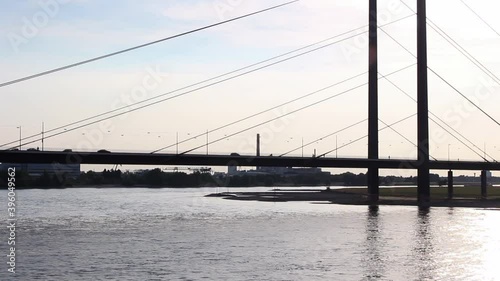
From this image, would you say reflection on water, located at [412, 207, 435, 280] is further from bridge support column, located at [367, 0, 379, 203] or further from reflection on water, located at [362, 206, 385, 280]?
bridge support column, located at [367, 0, 379, 203]

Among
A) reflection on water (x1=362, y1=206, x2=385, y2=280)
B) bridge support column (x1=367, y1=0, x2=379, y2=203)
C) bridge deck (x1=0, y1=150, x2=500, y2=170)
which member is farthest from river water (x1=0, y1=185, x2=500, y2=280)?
bridge support column (x1=367, y1=0, x2=379, y2=203)

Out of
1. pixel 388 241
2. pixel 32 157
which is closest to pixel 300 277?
pixel 388 241

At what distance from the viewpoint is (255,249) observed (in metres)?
38.8

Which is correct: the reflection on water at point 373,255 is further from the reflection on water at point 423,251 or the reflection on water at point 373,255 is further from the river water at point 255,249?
the reflection on water at point 423,251

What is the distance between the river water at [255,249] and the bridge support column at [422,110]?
67.4 ft

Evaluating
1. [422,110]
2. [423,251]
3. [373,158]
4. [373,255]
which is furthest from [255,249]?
[373,158]

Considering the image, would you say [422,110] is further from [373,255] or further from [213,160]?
[373,255]

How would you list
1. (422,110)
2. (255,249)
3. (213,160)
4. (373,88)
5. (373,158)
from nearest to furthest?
(255,249) < (213,160) < (422,110) < (373,158) < (373,88)

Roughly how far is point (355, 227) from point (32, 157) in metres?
25.8

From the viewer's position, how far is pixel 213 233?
47594mm

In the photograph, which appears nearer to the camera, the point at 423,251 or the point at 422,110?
the point at 423,251

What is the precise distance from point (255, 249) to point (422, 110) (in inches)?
1776

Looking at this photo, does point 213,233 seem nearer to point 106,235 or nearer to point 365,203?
point 106,235

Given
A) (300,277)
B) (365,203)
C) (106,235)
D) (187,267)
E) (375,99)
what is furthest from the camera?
(365,203)
